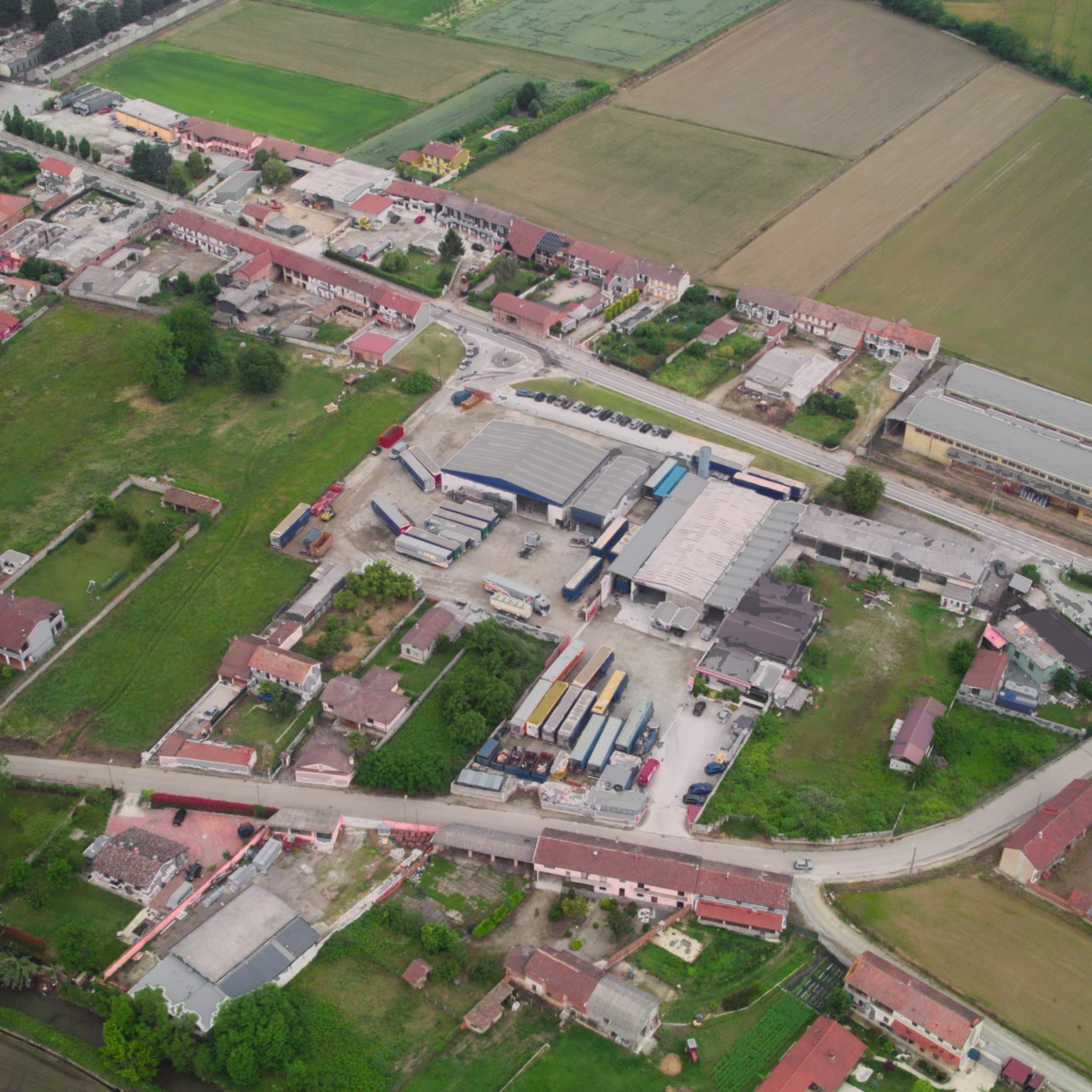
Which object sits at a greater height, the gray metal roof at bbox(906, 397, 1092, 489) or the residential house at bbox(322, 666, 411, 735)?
the gray metal roof at bbox(906, 397, 1092, 489)

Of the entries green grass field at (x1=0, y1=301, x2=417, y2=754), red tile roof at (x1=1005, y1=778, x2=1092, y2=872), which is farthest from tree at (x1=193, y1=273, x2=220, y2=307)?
red tile roof at (x1=1005, y1=778, x2=1092, y2=872)

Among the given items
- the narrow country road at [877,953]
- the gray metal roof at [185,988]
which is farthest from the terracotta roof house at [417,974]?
the narrow country road at [877,953]

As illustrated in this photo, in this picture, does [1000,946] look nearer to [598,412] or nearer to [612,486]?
[612,486]

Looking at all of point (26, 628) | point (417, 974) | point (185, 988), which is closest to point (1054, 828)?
point (417, 974)

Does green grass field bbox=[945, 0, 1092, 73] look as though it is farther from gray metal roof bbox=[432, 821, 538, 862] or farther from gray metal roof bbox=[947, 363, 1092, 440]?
gray metal roof bbox=[432, 821, 538, 862]

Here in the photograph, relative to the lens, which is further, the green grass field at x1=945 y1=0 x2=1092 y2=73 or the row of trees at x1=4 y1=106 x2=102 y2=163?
the green grass field at x1=945 y1=0 x2=1092 y2=73

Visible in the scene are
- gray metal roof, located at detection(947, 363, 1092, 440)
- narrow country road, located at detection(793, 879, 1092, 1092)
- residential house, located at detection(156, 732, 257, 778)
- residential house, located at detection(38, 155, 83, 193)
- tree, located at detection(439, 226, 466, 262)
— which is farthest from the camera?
residential house, located at detection(38, 155, 83, 193)

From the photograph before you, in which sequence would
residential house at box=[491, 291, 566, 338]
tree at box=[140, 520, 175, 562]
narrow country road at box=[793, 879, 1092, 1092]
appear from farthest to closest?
1. residential house at box=[491, 291, 566, 338]
2. tree at box=[140, 520, 175, 562]
3. narrow country road at box=[793, 879, 1092, 1092]
